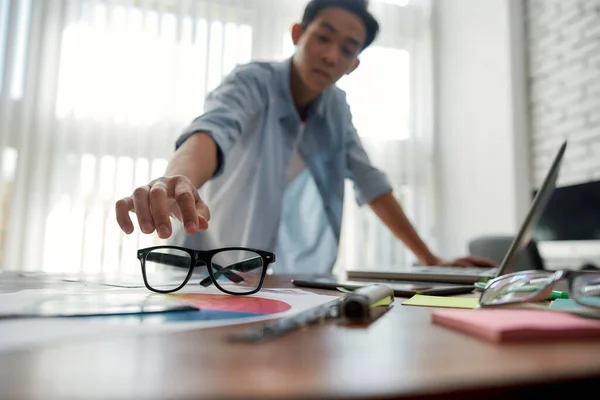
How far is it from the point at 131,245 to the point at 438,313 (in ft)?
6.97

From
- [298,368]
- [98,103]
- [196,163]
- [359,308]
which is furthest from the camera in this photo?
[98,103]

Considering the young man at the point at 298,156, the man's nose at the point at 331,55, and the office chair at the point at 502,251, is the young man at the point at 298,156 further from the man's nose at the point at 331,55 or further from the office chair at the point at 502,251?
the office chair at the point at 502,251

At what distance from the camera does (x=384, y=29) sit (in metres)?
2.79

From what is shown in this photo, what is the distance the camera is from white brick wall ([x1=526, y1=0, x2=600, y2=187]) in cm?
198

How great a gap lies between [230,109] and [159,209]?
48 cm

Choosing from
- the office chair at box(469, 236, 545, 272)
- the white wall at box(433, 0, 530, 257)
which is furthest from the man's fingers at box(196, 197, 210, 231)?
the white wall at box(433, 0, 530, 257)

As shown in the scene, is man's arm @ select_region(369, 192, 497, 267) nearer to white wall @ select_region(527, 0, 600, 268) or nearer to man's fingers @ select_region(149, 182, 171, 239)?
man's fingers @ select_region(149, 182, 171, 239)

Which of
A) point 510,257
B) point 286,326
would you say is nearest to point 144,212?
point 286,326

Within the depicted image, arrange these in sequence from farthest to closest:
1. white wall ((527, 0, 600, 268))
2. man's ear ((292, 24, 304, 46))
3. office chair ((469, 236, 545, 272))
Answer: white wall ((527, 0, 600, 268))
office chair ((469, 236, 545, 272))
man's ear ((292, 24, 304, 46))

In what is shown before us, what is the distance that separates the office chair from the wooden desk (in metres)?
1.43

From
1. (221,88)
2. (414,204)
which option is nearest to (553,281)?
(221,88)

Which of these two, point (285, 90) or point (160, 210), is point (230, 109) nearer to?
point (285, 90)

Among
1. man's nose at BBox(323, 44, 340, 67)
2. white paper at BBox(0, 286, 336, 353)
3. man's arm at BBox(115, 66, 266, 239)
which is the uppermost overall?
man's nose at BBox(323, 44, 340, 67)

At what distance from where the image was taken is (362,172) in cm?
130
